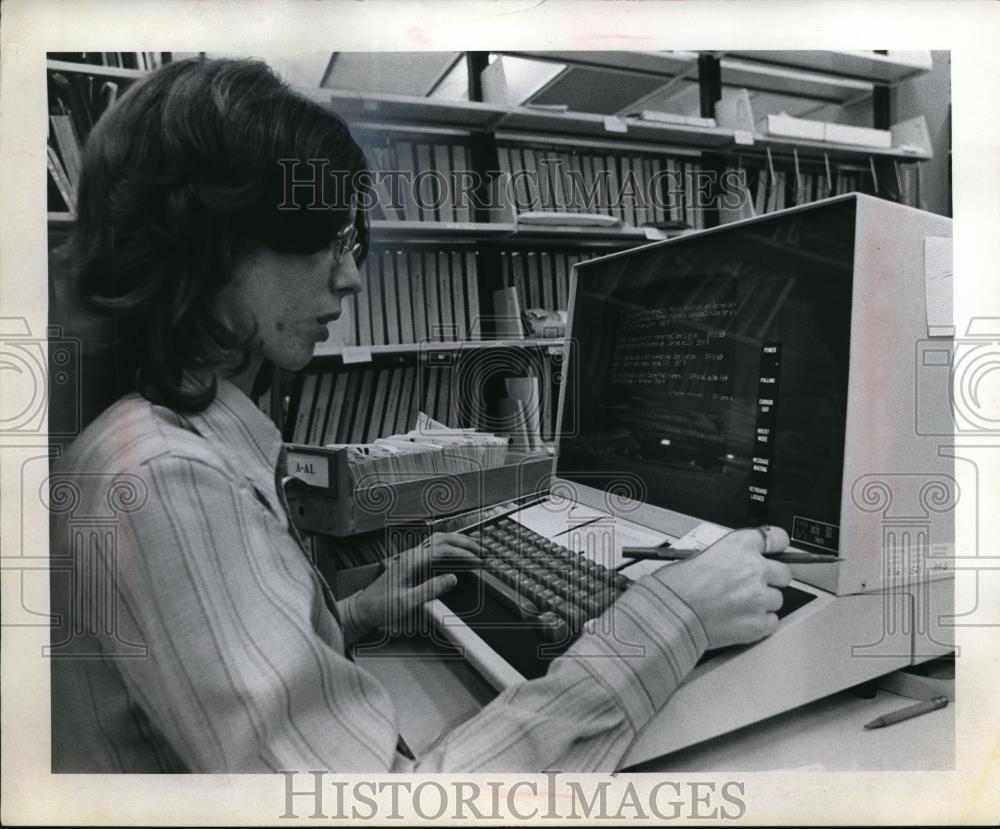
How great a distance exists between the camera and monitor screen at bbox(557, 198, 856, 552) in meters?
0.88

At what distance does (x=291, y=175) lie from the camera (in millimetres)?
1074

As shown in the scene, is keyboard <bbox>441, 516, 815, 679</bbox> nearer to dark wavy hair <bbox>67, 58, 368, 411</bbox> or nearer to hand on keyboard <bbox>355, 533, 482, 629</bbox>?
hand on keyboard <bbox>355, 533, 482, 629</bbox>

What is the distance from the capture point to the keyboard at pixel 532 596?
920 mm

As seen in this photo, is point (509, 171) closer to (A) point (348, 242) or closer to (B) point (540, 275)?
(B) point (540, 275)

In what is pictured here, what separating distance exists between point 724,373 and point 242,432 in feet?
2.08

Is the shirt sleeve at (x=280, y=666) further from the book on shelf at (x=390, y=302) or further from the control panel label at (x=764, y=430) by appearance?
the book on shelf at (x=390, y=302)

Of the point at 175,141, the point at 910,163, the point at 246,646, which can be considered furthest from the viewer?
the point at 910,163

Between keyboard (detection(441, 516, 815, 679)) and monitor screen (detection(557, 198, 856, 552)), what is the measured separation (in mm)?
141

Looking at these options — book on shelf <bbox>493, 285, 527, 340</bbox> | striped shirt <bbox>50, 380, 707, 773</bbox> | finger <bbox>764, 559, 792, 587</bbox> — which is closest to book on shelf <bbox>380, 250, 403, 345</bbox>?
book on shelf <bbox>493, 285, 527, 340</bbox>

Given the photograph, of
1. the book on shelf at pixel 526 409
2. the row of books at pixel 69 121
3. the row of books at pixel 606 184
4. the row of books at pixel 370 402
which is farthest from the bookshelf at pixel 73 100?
the book on shelf at pixel 526 409

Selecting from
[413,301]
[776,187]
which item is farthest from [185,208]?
[776,187]

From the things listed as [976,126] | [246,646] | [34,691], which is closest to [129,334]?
[246,646]

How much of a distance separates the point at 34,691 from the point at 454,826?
67 cm

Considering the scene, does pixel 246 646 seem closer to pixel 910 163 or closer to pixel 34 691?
pixel 34 691
